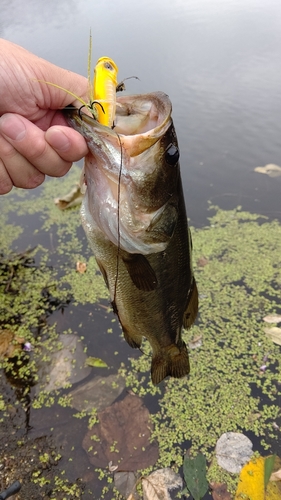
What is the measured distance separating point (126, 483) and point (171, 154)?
6.83 feet

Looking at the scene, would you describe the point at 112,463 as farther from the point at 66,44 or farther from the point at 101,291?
Answer: the point at 66,44

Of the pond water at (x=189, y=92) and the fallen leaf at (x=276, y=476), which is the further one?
the pond water at (x=189, y=92)

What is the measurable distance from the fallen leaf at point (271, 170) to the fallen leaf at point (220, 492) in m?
4.02

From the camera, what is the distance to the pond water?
338 centimetres

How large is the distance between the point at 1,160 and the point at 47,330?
6.92 ft

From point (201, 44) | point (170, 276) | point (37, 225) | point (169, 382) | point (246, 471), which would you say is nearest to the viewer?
point (170, 276)

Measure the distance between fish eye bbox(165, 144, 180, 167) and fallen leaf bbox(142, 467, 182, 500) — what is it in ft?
6.57

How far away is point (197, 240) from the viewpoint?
431cm

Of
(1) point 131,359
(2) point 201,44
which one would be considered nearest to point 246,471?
(1) point 131,359

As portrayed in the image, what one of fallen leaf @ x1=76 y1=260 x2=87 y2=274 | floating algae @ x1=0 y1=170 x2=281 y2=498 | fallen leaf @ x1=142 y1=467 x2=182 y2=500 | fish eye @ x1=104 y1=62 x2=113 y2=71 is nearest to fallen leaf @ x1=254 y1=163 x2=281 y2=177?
floating algae @ x1=0 y1=170 x2=281 y2=498

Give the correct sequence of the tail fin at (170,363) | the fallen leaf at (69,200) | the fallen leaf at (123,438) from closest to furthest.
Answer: the tail fin at (170,363) → the fallen leaf at (123,438) → the fallen leaf at (69,200)

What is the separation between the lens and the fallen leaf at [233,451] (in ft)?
8.16

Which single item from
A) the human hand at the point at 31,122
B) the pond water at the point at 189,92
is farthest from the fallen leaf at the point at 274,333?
the human hand at the point at 31,122

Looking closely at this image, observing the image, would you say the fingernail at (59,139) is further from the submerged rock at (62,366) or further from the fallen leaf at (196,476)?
the submerged rock at (62,366)
